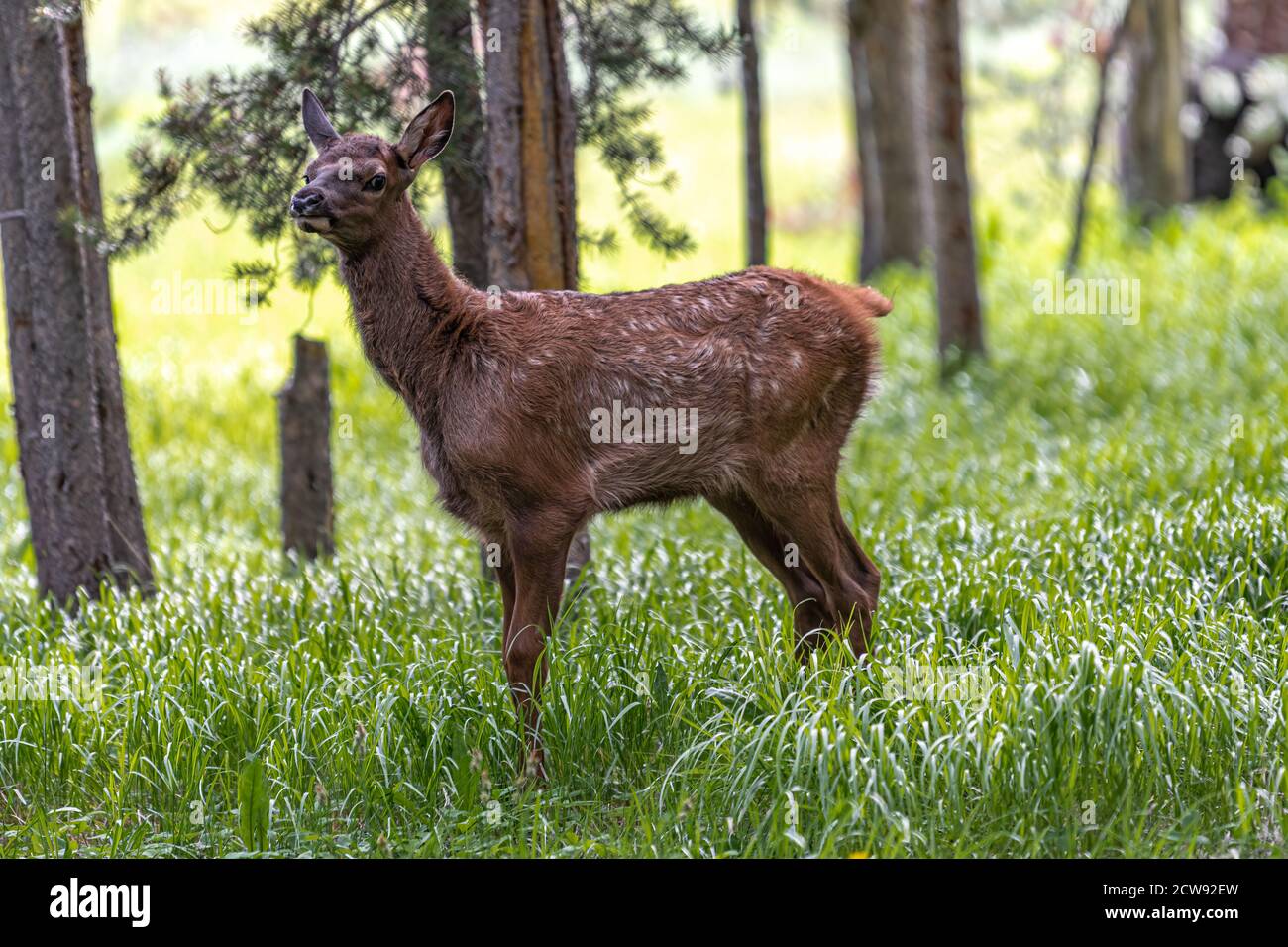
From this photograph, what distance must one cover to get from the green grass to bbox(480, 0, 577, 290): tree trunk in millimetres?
1565

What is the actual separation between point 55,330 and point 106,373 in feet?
1.56

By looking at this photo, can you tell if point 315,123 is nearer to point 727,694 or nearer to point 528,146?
point 528,146

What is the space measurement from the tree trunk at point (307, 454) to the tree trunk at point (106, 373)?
3.28 feet

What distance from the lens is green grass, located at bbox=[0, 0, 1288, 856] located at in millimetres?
4414

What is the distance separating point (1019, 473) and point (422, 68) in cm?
420

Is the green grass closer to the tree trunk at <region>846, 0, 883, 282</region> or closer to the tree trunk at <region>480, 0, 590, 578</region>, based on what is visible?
the tree trunk at <region>480, 0, 590, 578</region>

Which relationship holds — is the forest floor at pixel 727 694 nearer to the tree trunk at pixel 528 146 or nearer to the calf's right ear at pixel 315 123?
the tree trunk at pixel 528 146

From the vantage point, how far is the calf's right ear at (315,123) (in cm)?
546

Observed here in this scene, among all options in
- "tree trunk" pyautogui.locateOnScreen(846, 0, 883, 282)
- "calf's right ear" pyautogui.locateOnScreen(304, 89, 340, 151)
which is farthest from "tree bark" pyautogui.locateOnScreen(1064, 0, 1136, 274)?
"calf's right ear" pyautogui.locateOnScreen(304, 89, 340, 151)

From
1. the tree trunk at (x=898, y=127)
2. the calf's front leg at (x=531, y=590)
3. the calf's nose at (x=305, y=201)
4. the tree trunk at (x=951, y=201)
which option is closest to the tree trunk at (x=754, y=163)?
the tree trunk at (x=951, y=201)

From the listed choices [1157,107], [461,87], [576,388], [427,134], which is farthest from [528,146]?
[1157,107]

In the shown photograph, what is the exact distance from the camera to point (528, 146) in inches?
257

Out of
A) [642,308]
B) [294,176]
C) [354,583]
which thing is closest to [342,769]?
[642,308]

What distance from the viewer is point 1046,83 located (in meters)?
24.4
